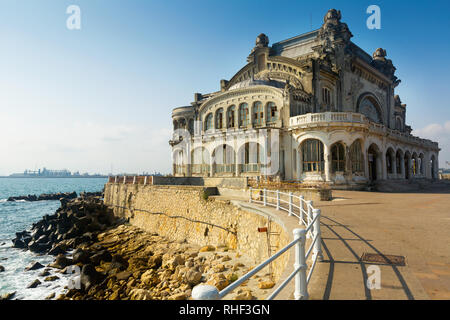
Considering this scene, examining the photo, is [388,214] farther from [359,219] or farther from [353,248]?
[353,248]

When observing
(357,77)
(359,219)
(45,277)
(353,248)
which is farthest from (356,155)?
(45,277)

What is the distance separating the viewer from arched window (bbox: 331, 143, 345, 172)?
24812 mm

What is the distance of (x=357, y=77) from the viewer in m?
35.5

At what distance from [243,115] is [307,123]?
31.2 feet

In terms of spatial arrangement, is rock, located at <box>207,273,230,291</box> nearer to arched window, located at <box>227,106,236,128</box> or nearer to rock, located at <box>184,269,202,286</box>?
rock, located at <box>184,269,202,286</box>

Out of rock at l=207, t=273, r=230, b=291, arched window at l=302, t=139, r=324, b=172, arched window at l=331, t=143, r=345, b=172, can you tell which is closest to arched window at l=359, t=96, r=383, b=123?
arched window at l=331, t=143, r=345, b=172

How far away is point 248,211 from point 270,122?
1745cm

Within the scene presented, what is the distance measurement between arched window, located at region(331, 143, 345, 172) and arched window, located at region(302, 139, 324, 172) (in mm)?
1036

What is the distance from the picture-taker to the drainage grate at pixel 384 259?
17.6 ft

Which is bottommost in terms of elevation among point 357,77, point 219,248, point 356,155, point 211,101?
point 219,248

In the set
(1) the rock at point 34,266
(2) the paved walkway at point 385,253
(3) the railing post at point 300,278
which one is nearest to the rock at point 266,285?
(2) the paved walkway at point 385,253

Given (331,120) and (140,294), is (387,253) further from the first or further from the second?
(331,120)

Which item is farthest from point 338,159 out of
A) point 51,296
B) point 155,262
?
point 51,296
